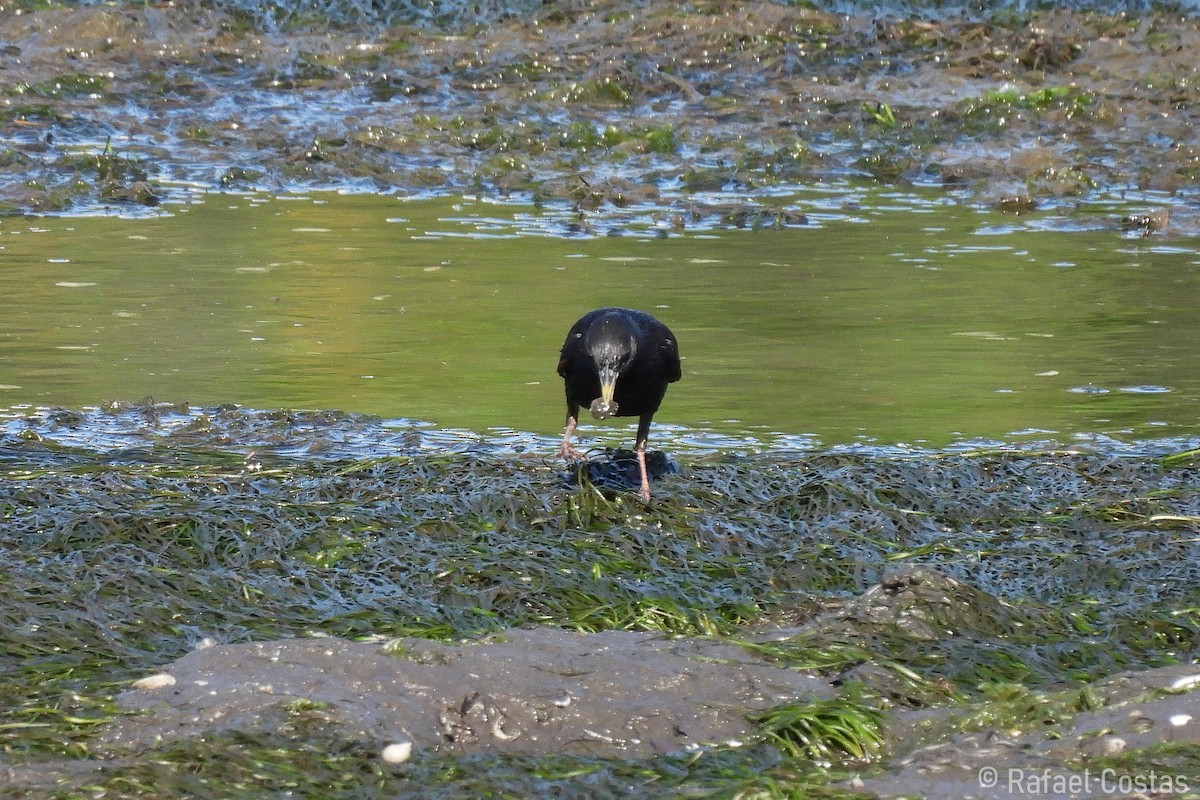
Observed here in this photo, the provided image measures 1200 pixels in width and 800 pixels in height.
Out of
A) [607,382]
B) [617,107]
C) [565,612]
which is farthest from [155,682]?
[617,107]

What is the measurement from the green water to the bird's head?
5.05ft

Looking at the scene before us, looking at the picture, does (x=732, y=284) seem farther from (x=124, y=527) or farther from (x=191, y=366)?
(x=124, y=527)

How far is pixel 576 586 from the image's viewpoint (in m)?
5.60

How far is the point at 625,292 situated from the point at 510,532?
14.9 ft

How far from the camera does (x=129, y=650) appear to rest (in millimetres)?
4961

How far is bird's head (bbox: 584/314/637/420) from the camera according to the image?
6438mm

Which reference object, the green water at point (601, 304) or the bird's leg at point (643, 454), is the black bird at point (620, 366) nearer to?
the bird's leg at point (643, 454)

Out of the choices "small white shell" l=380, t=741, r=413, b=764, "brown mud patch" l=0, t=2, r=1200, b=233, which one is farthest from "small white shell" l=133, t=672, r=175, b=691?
"brown mud patch" l=0, t=2, r=1200, b=233

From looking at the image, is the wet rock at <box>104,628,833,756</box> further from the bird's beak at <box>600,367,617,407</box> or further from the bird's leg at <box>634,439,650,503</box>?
the bird's beak at <box>600,367,617,407</box>

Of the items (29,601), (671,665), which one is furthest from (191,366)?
(671,665)

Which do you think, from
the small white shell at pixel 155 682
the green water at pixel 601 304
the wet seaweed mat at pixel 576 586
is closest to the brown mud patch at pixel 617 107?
the green water at pixel 601 304

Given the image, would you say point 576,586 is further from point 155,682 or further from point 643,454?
point 155,682

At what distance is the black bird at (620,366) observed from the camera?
6.45 meters

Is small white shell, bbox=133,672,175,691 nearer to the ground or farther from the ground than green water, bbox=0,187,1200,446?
farther from the ground
